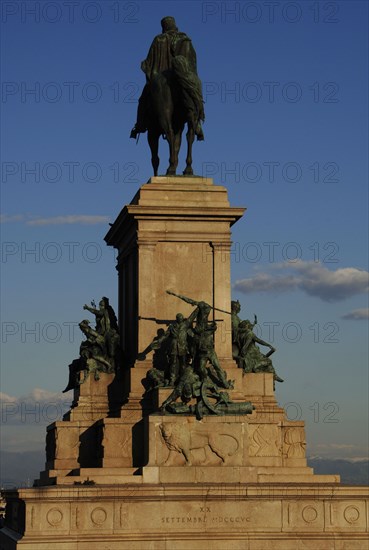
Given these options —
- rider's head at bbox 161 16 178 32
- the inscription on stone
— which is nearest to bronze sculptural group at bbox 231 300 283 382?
the inscription on stone

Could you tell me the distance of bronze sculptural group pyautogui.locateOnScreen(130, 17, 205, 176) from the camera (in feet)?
130

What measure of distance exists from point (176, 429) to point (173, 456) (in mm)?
739

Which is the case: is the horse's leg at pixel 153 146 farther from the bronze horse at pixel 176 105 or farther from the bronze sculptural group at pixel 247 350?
the bronze sculptural group at pixel 247 350

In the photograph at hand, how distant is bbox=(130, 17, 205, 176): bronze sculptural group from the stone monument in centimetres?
50

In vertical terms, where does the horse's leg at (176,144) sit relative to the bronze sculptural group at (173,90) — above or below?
below

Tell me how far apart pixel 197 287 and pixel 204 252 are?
111cm

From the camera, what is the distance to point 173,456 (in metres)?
33.4

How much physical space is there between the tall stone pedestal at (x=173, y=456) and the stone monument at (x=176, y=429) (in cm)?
4

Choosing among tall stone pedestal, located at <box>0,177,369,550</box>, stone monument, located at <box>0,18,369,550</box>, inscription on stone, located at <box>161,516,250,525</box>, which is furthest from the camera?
inscription on stone, located at <box>161,516,250,525</box>

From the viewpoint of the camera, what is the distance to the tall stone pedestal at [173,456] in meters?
31.1

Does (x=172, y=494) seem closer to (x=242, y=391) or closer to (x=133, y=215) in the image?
(x=242, y=391)

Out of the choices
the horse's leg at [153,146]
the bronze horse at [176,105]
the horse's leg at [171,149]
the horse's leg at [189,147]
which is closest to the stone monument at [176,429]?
the horse's leg at [189,147]

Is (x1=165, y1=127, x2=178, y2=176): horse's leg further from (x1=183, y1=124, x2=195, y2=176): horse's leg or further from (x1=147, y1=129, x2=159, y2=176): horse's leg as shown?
(x1=147, y1=129, x2=159, y2=176): horse's leg

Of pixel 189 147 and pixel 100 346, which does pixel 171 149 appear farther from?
pixel 100 346
